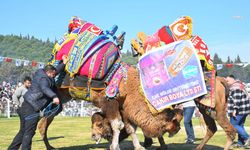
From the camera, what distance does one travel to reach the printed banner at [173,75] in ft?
24.8

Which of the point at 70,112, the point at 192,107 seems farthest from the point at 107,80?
the point at 70,112

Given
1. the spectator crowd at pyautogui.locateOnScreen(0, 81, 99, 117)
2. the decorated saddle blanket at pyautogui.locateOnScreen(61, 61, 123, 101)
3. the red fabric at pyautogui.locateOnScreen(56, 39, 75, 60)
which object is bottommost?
the spectator crowd at pyautogui.locateOnScreen(0, 81, 99, 117)

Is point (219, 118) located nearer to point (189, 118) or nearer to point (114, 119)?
point (114, 119)

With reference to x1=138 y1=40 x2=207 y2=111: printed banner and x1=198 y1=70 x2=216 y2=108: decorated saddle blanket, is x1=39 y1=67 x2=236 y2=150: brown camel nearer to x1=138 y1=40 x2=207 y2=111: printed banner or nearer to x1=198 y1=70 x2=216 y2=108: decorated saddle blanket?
x1=198 y1=70 x2=216 y2=108: decorated saddle blanket

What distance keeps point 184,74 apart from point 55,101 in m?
2.63

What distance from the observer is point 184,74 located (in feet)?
24.8

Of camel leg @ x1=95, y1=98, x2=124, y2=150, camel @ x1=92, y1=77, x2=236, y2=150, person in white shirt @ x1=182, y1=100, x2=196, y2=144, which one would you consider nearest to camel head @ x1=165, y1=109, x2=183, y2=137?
camel @ x1=92, y1=77, x2=236, y2=150

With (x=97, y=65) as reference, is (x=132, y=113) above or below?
below

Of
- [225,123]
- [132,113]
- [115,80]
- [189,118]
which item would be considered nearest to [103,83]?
[115,80]

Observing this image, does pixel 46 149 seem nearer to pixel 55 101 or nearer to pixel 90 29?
pixel 55 101

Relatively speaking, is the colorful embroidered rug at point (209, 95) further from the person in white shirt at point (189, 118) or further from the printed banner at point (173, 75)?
the person in white shirt at point (189, 118)

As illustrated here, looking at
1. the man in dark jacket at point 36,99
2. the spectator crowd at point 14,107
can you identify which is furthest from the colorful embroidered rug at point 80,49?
the spectator crowd at point 14,107

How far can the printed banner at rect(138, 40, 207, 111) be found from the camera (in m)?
7.56

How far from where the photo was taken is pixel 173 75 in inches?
300
